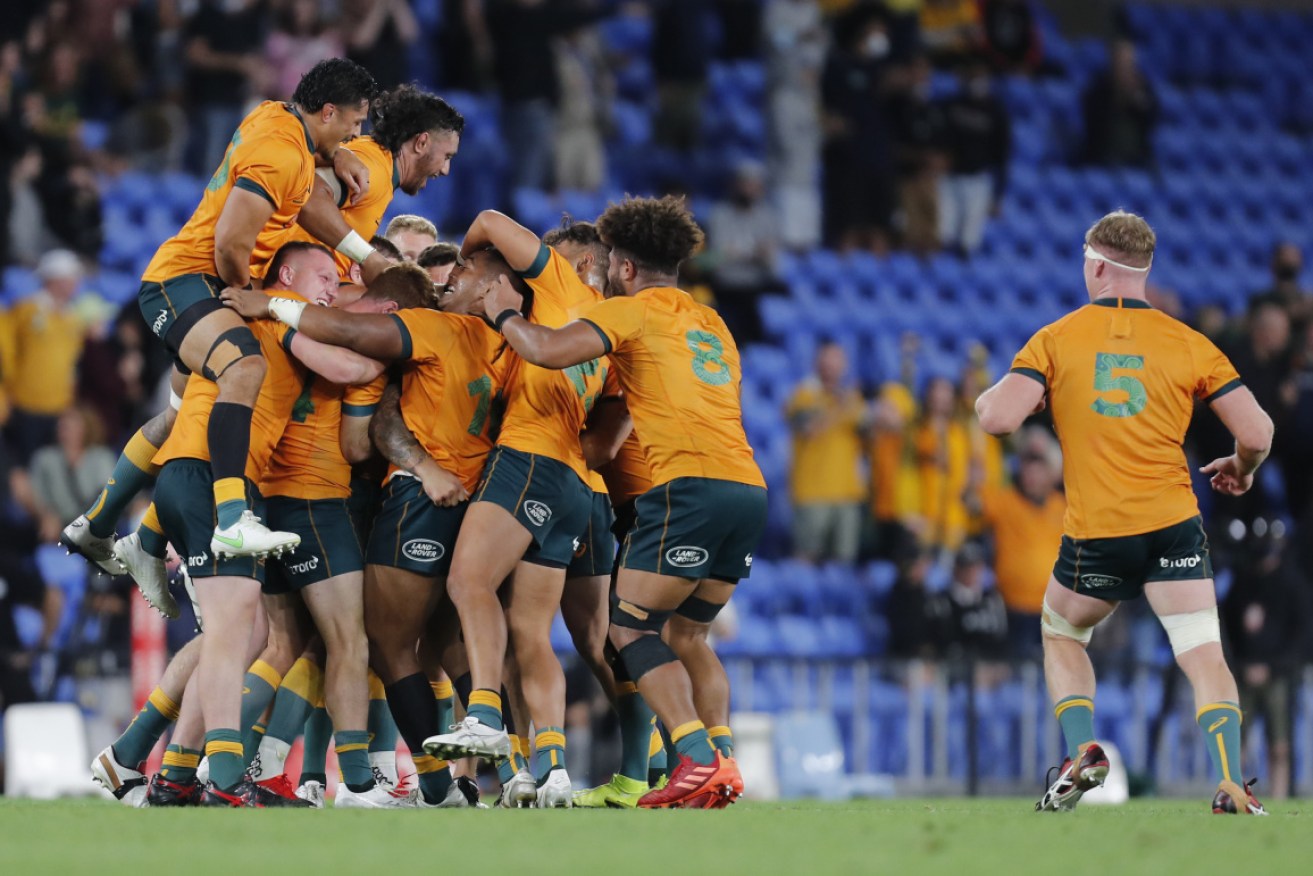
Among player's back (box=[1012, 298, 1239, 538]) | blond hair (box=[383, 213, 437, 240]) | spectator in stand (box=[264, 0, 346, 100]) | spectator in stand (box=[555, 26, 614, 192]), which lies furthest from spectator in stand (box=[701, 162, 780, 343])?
player's back (box=[1012, 298, 1239, 538])

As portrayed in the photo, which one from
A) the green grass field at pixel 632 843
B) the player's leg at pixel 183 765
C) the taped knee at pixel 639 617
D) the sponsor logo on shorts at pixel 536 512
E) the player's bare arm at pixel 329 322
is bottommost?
the green grass field at pixel 632 843

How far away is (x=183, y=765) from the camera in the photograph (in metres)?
7.88

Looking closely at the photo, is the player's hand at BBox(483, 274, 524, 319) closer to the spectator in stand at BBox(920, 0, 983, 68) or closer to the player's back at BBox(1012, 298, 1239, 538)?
the player's back at BBox(1012, 298, 1239, 538)

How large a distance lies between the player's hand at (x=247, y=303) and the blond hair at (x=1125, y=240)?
338 centimetres

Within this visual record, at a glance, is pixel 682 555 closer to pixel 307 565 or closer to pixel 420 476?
pixel 420 476

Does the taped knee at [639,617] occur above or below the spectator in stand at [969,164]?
below

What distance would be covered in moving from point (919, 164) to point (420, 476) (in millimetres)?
12420

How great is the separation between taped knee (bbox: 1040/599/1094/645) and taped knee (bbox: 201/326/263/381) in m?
3.36

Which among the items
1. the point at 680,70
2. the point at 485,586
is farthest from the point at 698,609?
the point at 680,70

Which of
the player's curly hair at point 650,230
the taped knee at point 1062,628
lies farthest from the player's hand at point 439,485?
the taped knee at point 1062,628

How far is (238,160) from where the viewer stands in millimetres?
7965

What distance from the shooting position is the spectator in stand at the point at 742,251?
1791cm

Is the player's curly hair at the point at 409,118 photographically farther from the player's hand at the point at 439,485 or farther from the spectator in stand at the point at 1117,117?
the spectator in stand at the point at 1117,117

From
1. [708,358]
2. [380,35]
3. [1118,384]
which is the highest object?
[380,35]
